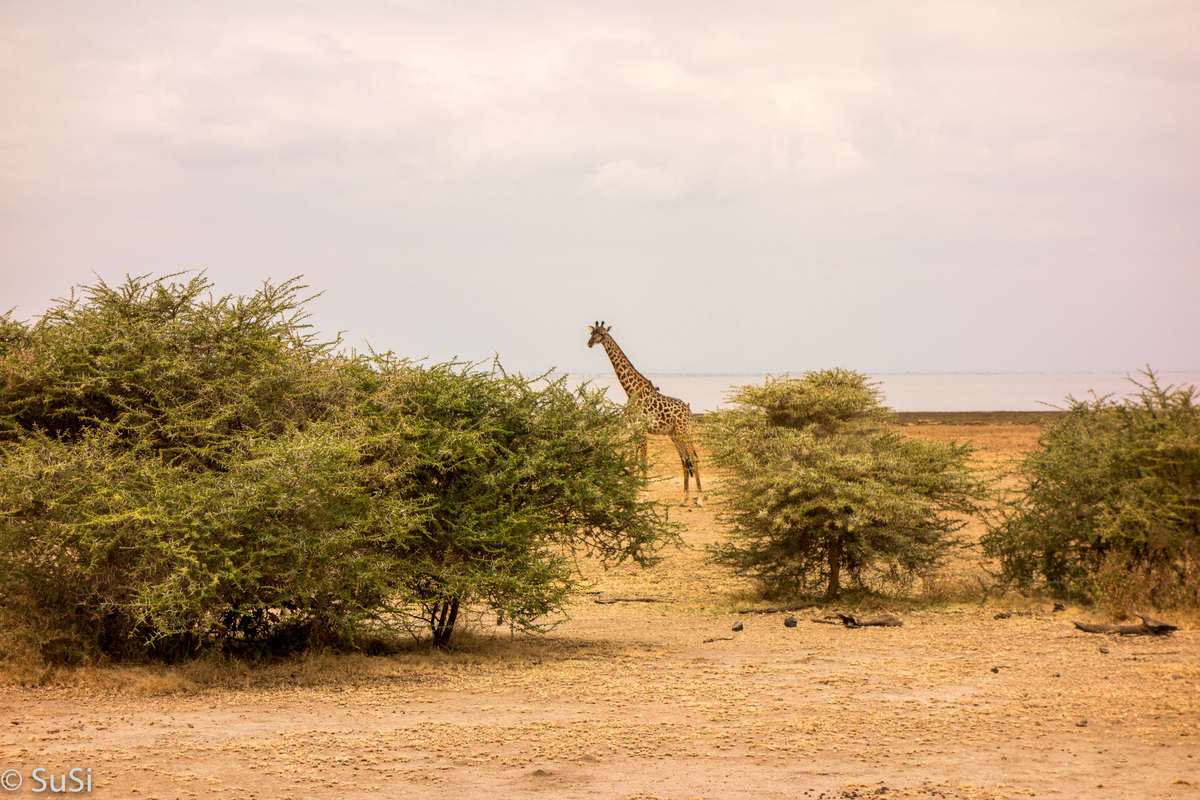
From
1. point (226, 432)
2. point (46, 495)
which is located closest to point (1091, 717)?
point (226, 432)

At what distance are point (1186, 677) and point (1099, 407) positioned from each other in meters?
5.63

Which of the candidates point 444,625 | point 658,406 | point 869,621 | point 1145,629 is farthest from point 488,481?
point 658,406

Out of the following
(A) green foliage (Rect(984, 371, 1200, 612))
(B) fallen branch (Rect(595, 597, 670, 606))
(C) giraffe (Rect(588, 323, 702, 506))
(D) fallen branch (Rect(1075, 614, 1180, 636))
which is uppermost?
(C) giraffe (Rect(588, 323, 702, 506))

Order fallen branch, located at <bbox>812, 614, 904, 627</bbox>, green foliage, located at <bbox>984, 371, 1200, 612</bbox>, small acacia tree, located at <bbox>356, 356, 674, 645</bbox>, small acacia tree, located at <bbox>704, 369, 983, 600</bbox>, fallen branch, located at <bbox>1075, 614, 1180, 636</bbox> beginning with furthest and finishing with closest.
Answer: small acacia tree, located at <bbox>704, 369, 983, 600</bbox>
fallen branch, located at <bbox>812, 614, 904, 627</bbox>
green foliage, located at <bbox>984, 371, 1200, 612</bbox>
fallen branch, located at <bbox>1075, 614, 1180, 636</bbox>
small acacia tree, located at <bbox>356, 356, 674, 645</bbox>

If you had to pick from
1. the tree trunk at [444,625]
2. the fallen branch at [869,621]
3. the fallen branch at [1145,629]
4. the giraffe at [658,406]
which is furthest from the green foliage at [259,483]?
the giraffe at [658,406]

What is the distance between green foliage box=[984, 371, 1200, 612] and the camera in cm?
1121

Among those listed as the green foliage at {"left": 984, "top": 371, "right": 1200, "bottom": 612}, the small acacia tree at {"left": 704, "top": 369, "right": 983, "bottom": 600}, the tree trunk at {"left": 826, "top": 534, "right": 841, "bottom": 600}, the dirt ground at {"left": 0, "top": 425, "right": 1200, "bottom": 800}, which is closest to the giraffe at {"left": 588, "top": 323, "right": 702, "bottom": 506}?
the small acacia tree at {"left": 704, "top": 369, "right": 983, "bottom": 600}

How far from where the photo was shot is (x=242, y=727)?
23.1ft

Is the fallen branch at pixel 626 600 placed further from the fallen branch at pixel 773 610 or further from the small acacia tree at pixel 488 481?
the small acacia tree at pixel 488 481

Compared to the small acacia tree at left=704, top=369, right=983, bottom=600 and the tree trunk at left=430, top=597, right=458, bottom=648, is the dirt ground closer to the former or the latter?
the tree trunk at left=430, top=597, right=458, bottom=648

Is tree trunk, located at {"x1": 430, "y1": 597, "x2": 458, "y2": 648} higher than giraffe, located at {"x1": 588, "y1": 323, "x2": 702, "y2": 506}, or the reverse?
giraffe, located at {"x1": 588, "y1": 323, "x2": 702, "y2": 506}

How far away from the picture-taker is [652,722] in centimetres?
731

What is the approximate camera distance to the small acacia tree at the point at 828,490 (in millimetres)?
12812

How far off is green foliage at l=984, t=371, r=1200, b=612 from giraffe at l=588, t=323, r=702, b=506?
1144 centimetres
